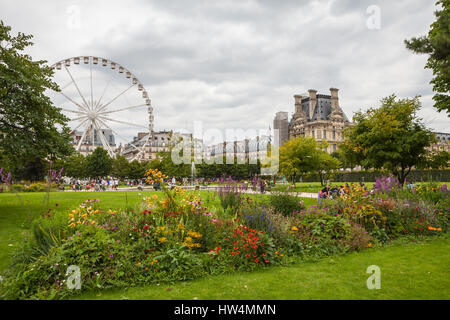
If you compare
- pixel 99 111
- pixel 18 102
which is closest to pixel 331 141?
pixel 99 111

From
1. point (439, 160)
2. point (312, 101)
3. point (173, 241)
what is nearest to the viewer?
point (173, 241)

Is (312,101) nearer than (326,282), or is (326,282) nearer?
(326,282)

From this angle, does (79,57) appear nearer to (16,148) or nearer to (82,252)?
(16,148)

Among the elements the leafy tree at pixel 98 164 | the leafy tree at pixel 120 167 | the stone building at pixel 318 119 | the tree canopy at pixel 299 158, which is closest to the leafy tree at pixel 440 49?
the tree canopy at pixel 299 158

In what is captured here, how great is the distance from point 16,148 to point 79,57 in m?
34.4

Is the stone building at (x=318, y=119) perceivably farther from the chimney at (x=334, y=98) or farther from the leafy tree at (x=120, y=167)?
the leafy tree at (x=120, y=167)

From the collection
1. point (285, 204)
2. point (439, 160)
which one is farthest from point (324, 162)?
point (285, 204)

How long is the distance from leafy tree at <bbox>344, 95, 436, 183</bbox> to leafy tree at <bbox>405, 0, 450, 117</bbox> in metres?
5.07

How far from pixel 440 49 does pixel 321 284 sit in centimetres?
815

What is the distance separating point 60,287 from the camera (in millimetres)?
5133

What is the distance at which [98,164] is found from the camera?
Answer: 63125 mm

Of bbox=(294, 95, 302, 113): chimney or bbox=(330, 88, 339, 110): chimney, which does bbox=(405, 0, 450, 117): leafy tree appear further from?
bbox=(294, 95, 302, 113): chimney

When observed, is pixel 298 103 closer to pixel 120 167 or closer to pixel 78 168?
pixel 120 167
